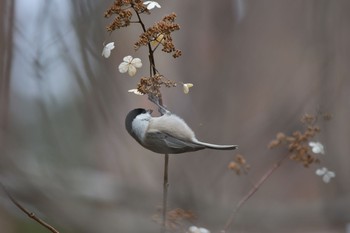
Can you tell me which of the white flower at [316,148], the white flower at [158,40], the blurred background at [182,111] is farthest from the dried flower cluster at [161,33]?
the blurred background at [182,111]

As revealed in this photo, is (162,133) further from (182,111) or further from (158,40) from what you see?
(182,111)

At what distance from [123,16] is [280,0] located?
4.79 feet

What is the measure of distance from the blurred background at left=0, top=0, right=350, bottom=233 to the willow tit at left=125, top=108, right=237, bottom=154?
0.42m

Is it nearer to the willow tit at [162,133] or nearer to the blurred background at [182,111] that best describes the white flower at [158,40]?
the willow tit at [162,133]

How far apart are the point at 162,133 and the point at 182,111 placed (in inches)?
29.0

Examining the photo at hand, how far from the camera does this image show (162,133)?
472 millimetres

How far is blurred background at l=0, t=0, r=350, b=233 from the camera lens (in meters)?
1.05

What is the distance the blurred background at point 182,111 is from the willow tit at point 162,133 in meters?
0.42

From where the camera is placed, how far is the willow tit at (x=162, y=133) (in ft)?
1.51

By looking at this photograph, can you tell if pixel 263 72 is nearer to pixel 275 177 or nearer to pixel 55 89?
pixel 275 177

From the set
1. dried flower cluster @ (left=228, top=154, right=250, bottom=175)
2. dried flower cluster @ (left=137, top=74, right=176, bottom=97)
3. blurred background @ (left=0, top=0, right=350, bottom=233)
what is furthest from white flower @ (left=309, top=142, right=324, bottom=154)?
blurred background @ (left=0, top=0, right=350, bottom=233)

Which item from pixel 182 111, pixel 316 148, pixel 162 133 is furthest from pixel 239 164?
pixel 182 111

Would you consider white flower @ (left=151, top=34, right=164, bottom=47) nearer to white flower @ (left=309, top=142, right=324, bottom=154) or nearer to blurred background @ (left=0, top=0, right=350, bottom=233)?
white flower @ (left=309, top=142, right=324, bottom=154)

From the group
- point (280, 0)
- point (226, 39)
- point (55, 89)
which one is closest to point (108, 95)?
point (55, 89)
